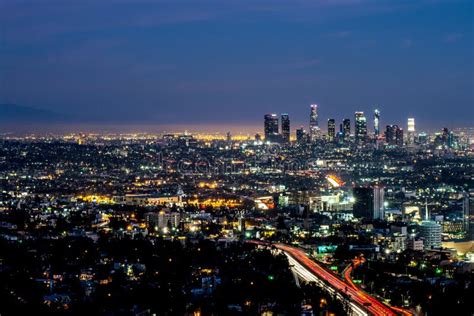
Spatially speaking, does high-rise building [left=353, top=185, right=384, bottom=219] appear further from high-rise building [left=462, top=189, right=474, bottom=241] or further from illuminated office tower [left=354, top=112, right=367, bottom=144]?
illuminated office tower [left=354, top=112, right=367, bottom=144]

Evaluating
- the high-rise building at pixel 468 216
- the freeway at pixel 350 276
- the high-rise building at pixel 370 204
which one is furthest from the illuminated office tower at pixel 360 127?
the freeway at pixel 350 276

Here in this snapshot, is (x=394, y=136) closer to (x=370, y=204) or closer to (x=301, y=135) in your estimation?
(x=301, y=135)

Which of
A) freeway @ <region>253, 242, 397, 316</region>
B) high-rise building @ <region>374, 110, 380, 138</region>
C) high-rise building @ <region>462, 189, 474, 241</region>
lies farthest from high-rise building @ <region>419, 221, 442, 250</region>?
high-rise building @ <region>374, 110, 380, 138</region>

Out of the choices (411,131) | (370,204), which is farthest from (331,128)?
(370,204)

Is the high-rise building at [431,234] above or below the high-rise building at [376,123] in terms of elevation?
below

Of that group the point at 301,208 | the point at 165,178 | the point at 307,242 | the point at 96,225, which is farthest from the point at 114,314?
the point at 165,178

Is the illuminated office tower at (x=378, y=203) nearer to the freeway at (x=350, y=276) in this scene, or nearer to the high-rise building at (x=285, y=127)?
the freeway at (x=350, y=276)

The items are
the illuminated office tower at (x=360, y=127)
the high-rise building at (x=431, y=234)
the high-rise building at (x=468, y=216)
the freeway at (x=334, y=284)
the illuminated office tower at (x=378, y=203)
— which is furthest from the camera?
the illuminated office tower at (x=360, y=127)

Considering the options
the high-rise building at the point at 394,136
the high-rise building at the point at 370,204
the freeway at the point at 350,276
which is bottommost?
the freeway at the point at 350,276
